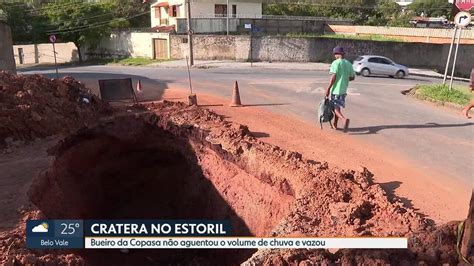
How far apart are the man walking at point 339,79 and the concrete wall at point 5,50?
59.3ft

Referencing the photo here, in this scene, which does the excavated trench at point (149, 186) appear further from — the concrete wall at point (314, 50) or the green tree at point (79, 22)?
the green tree at point (79, 22)

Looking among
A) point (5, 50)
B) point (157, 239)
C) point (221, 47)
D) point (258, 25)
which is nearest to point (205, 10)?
point (258, 25)

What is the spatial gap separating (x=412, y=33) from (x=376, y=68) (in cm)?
1572

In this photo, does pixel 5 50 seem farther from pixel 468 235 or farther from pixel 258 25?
pixel 468 235

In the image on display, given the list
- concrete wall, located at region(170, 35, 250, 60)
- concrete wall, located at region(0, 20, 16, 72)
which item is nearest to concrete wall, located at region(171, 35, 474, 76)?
concrete wall, located at region(170, 35, 250, 60)

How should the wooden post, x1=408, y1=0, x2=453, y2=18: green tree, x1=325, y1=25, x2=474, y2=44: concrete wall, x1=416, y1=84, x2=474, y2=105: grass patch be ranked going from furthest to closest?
x1=408, y1=0, x2=453, y2=18: green tree → x1=325, y1=25, x2=474, y2=44: concrete wall → x1=416, y1=84, x2=474, y2=105: grass patch → the wooden post

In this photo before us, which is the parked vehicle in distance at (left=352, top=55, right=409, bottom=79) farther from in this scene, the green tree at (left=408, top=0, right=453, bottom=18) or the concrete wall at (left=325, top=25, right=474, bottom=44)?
the green tree at (left=408, top=0, right=453, bottom=18)

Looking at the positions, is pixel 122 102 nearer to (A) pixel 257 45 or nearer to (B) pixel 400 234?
(B) pixel 400 234

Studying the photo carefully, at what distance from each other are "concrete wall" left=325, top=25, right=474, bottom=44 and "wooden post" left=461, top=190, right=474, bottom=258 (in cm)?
3245

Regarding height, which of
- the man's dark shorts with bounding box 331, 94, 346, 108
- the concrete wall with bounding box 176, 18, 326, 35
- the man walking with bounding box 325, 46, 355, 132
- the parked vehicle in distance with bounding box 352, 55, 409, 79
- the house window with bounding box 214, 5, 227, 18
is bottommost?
the parked vehicle in distance with bounding box 352, 55, 409, 79

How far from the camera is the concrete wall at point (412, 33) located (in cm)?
3347

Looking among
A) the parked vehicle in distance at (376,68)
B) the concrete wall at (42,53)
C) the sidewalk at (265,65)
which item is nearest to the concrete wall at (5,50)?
the sidewalk at (265,65)

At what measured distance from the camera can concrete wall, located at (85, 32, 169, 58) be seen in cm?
3562

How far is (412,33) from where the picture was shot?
36.8 m
